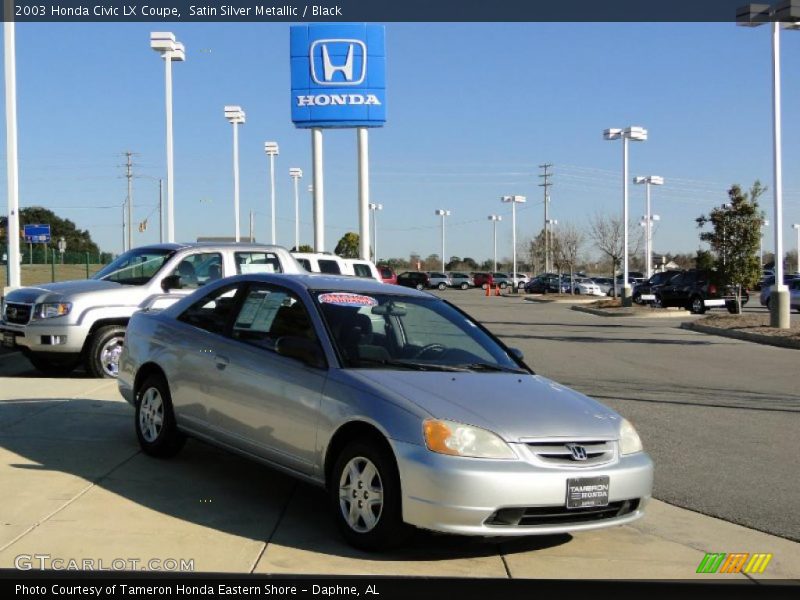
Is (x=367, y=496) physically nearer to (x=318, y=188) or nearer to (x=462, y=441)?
(x=462, y=441)

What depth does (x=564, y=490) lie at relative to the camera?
5.19 metres

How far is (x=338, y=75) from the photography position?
105 ft

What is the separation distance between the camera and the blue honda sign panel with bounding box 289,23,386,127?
31.4 meters

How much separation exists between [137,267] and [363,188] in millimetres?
21605

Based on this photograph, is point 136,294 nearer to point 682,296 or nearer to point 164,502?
point 164,502

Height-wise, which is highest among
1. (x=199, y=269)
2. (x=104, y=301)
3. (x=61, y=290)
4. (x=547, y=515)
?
(x=199, y=269)

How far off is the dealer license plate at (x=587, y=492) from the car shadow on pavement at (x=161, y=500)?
613 millimetres

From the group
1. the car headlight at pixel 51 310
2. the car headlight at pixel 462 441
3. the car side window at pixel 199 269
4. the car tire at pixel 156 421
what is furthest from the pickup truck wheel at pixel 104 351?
the car headlight at pixel 462 441

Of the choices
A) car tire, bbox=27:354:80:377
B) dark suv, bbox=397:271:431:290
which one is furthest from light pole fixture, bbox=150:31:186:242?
dark suv, bbox=397:271:431:290

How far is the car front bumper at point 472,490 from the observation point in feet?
16.5

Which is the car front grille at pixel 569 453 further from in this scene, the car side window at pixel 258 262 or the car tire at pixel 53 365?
the car tire at pixel 53 365

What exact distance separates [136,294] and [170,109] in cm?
1890

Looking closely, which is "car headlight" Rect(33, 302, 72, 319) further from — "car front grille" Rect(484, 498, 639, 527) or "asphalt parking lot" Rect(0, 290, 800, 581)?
"car front grille" Rect(484, 498, 639, 527)

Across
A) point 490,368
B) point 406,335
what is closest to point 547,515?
point 490,368
